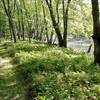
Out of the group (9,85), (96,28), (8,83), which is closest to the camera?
(9,85)

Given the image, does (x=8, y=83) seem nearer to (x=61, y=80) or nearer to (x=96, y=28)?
(x=61, y=80)

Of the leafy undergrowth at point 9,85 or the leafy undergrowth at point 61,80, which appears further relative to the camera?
the leafy undergrowth at point 9,85

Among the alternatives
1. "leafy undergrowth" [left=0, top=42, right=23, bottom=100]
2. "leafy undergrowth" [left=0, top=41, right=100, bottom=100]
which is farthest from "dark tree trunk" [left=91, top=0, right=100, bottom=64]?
"leafy undergrowth" [left=0, top=42, right=23, bottom=100]

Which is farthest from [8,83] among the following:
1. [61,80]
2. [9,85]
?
[61,80]

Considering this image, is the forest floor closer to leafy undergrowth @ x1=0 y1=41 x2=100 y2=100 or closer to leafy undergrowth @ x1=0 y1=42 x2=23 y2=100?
leafy undergrowth @ x1=0 y1=42 x2=23 y2=100

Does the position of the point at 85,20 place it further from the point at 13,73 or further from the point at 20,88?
the point at 20,88

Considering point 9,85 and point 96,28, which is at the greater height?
point 96,28

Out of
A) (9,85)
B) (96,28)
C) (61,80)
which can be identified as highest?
(96,28)

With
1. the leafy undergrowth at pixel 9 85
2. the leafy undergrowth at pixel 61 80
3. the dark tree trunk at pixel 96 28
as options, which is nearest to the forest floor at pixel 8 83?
the leafy undergrowth at pixel 9 85

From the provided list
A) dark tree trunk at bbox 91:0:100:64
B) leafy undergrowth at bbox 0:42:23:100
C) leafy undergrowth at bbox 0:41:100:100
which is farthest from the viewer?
dark tree trunk at bbox 91:0:100:64

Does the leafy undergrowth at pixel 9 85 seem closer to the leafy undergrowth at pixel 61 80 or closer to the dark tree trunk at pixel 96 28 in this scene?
the leafy undergrowth at pixel 61 80

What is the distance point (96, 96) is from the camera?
970 centimetres

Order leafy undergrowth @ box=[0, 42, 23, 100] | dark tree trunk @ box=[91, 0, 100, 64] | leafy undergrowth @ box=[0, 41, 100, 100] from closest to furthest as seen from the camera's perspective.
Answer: leafy undergrowth @ box=[0, 41, 100, 100] → leafy undergrowth @ box=[0, 42, 23, 100] → dark tree trunk @ box=[91, 0, 100, 64]

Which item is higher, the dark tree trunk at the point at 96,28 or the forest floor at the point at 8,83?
the dark tree trunk at the point at 96,28
